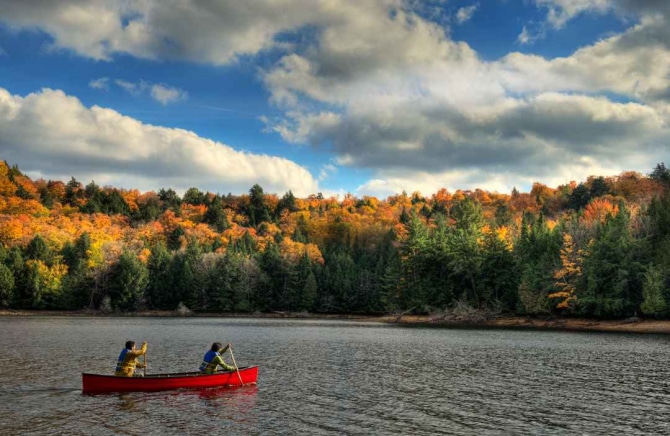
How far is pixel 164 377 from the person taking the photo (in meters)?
36.9

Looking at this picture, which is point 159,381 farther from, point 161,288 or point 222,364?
point 161,288

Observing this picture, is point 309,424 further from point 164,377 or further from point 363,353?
point 363,353

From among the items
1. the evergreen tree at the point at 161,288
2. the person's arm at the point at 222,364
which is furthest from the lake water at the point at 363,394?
the evergreen tree at the point at 161,288

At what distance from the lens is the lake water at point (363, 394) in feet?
94.0

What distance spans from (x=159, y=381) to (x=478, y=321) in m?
99.1

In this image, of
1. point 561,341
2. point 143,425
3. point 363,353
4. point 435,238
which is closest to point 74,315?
point 435,238

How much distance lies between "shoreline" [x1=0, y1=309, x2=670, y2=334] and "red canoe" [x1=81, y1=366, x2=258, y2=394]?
82.1 m

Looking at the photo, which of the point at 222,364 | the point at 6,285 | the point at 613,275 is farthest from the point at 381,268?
the point at 222,364

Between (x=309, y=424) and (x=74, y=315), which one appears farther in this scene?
(x=74, y=315)

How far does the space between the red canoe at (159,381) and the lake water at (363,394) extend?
0.60 metres

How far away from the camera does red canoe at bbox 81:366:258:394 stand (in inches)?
1410

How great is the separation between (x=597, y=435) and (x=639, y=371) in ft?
81.2

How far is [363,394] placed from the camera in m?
37.2

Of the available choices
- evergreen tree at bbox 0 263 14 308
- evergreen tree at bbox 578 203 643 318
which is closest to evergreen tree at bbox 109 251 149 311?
evergreen tree at bbox 0 263 14 308
